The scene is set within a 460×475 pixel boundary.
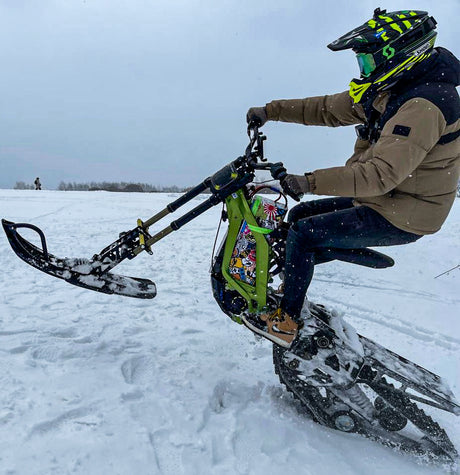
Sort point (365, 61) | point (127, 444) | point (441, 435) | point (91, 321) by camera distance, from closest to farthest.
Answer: point (127, 444) → point (365, 61) → point (441, 435) → point (91, 321)

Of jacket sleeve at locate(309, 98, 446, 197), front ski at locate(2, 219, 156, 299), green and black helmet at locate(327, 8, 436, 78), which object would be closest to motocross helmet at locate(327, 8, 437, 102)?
green and black helmet at locate(327, 8, 436, 78)

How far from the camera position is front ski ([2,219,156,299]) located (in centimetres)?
346

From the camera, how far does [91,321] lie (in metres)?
4.21

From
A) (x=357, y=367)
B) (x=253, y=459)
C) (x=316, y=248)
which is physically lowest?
(x=253, y=459)

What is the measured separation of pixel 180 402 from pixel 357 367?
134 cm

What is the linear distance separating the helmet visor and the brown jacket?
0.19m

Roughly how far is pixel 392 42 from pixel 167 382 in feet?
9.64

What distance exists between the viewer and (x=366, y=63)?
277cm

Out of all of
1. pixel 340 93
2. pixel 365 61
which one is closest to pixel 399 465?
pixel 365 61

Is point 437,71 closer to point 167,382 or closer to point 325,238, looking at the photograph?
point 325,238

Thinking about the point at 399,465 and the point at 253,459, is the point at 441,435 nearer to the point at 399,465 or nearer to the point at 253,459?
the point at 399,465

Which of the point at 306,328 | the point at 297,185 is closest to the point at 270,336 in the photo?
the point at 306,328

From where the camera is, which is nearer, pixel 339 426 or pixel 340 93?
pixel 339 426

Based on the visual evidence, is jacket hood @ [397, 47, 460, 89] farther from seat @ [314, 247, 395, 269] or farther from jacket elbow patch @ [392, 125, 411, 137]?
seat @ [314, 247, 395, 269]
